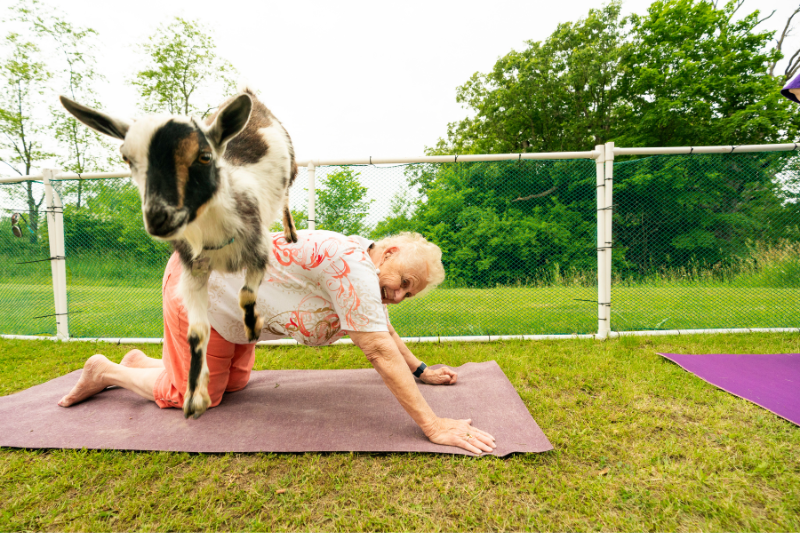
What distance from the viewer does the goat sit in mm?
644

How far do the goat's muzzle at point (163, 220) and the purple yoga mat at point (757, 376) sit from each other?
4.34 m

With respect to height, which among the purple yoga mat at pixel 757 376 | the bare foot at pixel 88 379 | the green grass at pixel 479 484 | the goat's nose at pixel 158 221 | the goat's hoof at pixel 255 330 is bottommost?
the green grass at pixel 479 484

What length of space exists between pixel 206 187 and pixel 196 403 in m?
0.53

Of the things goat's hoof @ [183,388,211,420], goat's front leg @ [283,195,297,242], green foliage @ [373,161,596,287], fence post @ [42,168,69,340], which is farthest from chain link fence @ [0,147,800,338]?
goat's hoof @ [183,388,211,420]

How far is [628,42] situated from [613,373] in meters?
25.7

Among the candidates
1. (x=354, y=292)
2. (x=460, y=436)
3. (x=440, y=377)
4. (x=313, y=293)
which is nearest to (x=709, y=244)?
(x=440, y=377)

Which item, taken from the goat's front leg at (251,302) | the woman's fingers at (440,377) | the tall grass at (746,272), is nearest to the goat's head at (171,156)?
the goat's front leg at (251,302)

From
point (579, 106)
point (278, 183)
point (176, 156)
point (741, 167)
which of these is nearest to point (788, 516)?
point (278, 183)

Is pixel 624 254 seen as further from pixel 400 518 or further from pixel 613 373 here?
pixel 400 518

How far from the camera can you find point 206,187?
0.71m

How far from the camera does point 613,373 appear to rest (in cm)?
408

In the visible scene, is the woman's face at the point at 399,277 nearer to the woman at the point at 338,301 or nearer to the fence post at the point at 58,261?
the woman at the point at 338,301

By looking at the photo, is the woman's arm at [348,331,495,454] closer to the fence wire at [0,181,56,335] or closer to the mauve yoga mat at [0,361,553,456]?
the mauve yoga mat at [0,361,553,456]

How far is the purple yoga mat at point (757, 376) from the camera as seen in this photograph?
3.30 metres
